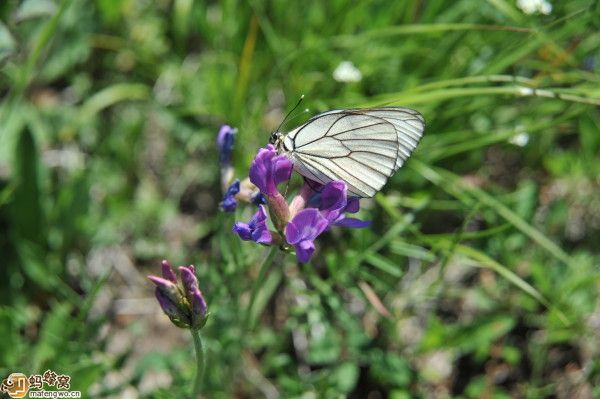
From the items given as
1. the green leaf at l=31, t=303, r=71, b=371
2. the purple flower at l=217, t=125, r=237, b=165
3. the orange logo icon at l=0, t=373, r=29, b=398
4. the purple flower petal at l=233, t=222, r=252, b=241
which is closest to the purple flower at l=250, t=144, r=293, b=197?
the purple flower petal at l=233, t=222, r=252, b=241

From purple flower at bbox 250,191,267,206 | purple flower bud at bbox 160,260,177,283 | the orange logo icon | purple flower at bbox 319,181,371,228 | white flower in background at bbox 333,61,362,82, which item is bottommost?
the orange logo icon

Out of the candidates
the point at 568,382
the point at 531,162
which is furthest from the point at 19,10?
the point at 568,382

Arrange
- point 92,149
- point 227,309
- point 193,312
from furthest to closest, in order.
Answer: point 92,149 → point 227,309 → point 193,312

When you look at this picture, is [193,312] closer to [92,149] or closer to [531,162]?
[92,149]

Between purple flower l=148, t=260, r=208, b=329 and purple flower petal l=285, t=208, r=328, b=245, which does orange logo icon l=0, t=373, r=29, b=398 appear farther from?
purple flower petal l=285, t=208, r=328, b=245

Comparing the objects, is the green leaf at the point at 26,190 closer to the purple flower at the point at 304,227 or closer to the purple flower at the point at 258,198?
the purple flower at the point at 258,198
